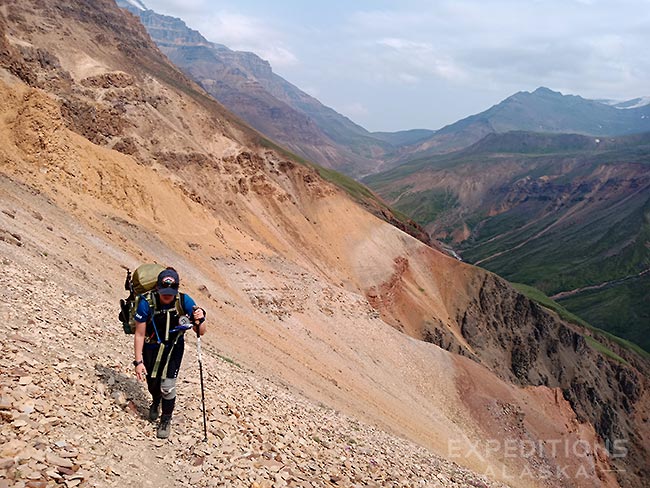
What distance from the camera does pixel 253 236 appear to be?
38.4m

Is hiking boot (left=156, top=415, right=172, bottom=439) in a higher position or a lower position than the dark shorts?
lower

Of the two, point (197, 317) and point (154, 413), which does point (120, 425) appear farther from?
point (197, 317)

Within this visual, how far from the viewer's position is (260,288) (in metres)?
28.2

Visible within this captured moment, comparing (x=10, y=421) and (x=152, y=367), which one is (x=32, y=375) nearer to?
(x=10, y=421)

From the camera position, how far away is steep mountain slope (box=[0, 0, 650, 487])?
10.5 meters

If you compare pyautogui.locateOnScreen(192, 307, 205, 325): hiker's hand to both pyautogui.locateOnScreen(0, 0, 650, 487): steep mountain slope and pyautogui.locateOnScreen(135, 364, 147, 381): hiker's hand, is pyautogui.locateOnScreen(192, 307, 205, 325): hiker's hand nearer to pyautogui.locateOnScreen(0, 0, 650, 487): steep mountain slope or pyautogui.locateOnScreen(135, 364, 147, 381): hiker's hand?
pyautogui.locateOnScreen(135, 364, 147, 381): hiker's hand

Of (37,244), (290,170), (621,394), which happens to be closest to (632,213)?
(621,394)

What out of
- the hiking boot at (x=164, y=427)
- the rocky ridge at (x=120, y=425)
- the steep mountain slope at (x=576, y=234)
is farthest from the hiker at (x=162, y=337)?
the steep mountain slope at (x=576, y=234)

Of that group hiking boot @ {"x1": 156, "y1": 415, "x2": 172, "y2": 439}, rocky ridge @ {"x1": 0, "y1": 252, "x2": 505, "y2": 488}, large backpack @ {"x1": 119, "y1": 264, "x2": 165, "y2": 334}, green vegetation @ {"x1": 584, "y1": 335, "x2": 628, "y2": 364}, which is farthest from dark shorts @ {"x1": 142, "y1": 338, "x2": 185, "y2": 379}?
green vegetation @ {"x1": 584, "y1": 335, "x2": 628, "y2": 364}

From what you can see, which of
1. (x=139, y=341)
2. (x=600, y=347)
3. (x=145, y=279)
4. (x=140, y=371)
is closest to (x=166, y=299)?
(x=145, y=279)

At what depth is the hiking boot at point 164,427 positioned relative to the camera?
22.6 ft

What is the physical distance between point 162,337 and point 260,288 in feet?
70.1

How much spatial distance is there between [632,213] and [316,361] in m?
151

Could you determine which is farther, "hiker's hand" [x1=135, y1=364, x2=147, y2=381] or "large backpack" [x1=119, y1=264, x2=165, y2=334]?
"large backpack" [x1=119, y1=264, x2=165, y2=334]
